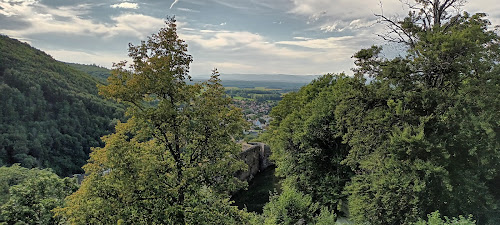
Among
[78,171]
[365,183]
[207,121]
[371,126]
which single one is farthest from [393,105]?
[78,171]

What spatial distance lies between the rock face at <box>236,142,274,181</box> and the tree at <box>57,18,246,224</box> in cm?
1859

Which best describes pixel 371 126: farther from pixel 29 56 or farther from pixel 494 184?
pixel 29 56

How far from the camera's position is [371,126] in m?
14.4

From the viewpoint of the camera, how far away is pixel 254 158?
31.2 meters

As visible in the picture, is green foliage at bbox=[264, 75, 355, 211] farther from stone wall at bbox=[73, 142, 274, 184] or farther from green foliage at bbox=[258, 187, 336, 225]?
stone wall at bbox=[73, 142, 274, 184]

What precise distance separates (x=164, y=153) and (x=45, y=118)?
70.9 metres

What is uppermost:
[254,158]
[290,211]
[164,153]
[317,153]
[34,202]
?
[164,153]

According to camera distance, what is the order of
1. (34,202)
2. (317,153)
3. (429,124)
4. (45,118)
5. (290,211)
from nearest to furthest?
1. (429,124)
2. (34,202)
3. (290,211)
4. (317,153)
5. (45,118)

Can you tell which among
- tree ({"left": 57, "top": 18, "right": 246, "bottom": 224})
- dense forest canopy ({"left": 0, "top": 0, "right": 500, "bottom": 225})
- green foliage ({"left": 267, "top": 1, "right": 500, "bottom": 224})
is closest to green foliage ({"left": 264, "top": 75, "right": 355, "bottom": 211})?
dense forest canopy ({"left": 0, "top": 0, "right": 500, "bottom": 225})

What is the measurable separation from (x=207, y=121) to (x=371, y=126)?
29.7ft

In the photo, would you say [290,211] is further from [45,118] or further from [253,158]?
[45,118]

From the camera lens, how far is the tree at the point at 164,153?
7.96 m

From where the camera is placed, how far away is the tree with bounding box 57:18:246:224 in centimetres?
796

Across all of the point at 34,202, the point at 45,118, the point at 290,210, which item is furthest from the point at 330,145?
the point at 45,118
